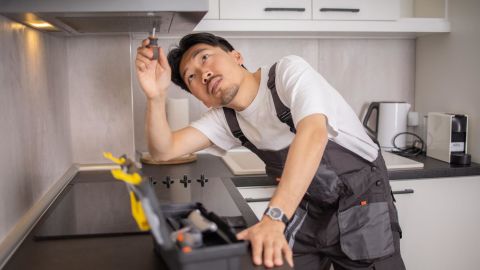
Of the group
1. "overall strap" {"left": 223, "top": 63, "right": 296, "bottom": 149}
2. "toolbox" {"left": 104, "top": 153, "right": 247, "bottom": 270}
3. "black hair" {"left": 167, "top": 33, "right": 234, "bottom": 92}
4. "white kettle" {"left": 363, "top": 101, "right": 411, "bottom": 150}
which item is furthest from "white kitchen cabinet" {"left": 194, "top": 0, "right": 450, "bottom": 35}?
"toolbox" {"left": 104, "top": 153, "right": 247, "bottom": 270}

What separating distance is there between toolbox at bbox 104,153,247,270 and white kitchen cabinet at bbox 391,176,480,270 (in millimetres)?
1336

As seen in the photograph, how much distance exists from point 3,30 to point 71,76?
838 mm

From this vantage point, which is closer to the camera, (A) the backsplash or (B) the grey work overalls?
(B) the grey work overalls

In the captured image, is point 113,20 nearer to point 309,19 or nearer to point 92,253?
point 92,253

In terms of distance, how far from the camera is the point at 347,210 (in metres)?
1.55

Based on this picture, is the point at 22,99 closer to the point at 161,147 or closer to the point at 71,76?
the point at 161,147

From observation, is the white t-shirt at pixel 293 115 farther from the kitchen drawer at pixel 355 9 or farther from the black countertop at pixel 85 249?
the kitchen drawer at pixel 355 9

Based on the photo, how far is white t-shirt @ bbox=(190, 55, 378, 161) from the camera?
126 centimetres

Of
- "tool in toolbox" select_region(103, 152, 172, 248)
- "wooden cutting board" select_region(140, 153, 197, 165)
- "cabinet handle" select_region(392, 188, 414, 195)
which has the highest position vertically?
"tool in toolbox" select_region(103, 152, 172, 248)

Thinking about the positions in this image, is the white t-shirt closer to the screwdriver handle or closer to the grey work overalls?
the grey work overalls

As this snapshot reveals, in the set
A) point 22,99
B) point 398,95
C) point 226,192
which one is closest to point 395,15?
point 398,95

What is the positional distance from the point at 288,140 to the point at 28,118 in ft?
2.56

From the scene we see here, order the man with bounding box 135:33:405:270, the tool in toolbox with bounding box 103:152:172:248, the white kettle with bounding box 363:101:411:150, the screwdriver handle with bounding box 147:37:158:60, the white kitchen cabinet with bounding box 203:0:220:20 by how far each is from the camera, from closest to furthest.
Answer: the tool in toolbox with bounding box 103:152:172:248, the screwdriver handle with bounding box 147:37:158:60, the man with bounding box 135:33:405:270, the white kitchen cabinet with bounding box 203:0:220:20, the white kettle with bounding box 363:101:411:150

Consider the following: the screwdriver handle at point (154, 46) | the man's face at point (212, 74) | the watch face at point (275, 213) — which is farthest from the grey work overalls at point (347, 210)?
the watch face at point (275, 213)
